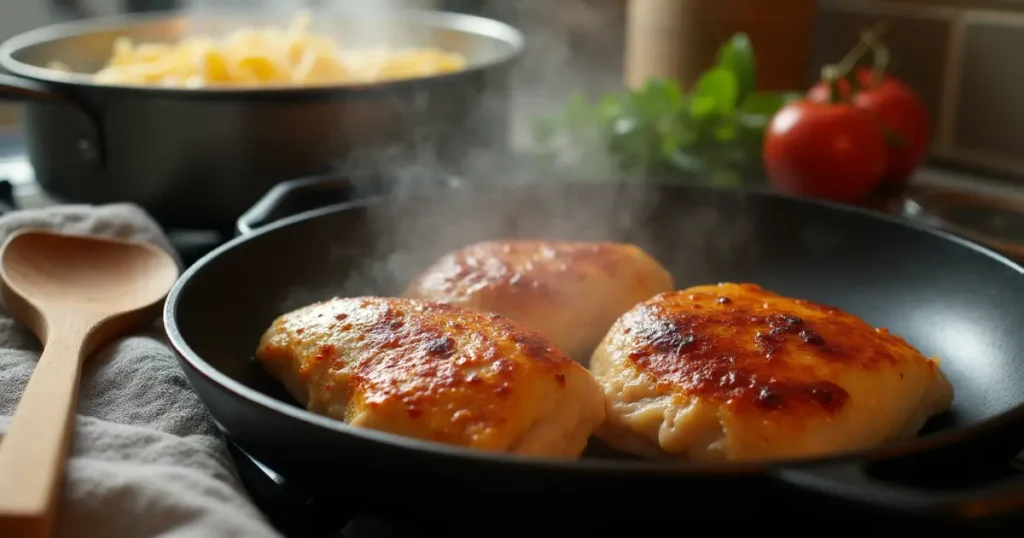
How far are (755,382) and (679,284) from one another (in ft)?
1.66

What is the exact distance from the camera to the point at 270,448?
690 mm

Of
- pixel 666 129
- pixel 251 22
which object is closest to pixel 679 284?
pixel 666 129

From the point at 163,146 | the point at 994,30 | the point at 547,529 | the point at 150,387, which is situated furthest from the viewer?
the point at 994,30

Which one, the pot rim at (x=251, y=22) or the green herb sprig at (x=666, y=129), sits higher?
the pot rim at (x=251, y=22)

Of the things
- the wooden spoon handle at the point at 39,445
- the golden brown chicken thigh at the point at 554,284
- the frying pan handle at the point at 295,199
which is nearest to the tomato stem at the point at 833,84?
the golden brown chicken thigh at the point at 554,284

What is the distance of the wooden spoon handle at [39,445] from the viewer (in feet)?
1.93

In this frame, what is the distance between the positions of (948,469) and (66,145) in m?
1.34

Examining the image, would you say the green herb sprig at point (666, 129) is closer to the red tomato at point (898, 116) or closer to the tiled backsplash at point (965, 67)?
the red tomato at point (898, 116)

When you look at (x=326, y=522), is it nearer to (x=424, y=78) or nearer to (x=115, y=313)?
(x=115, y=313)

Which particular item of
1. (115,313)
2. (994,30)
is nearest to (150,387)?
(115,313)

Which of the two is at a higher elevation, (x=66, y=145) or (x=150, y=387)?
(x=66, y=145)

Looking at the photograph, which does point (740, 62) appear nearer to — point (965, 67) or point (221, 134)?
point (965, 67)

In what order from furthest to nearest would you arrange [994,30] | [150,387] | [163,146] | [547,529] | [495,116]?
[994,30]
[495,116]
[163,146]
[150,387]
[547,529]

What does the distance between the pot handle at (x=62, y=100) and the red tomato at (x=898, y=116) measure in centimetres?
123
